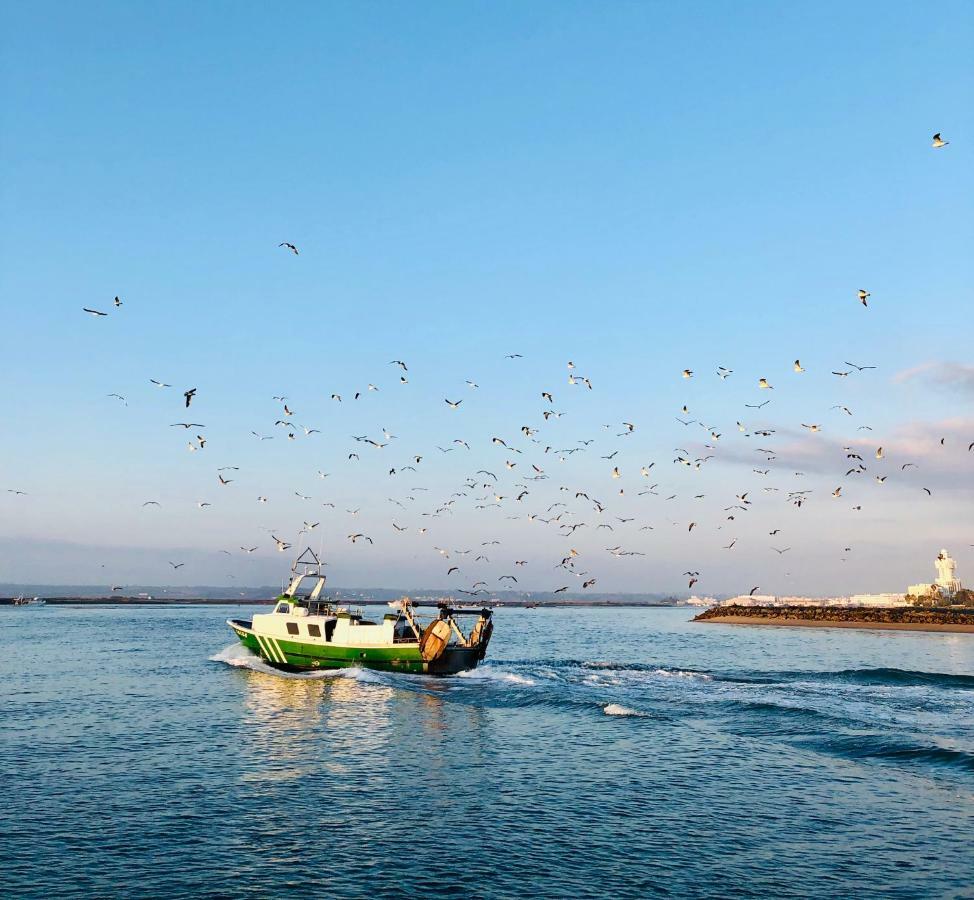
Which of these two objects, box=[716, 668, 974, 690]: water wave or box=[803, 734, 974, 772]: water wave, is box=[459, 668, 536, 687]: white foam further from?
box=[803, 734, 974, 772]: water wave

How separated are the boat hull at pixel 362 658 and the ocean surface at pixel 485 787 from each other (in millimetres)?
1554

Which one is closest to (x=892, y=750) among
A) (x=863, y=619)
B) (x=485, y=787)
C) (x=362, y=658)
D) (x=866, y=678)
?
(x=485, y=787)

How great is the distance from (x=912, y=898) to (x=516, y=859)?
8978 millimetres

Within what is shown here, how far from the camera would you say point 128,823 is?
21.2m

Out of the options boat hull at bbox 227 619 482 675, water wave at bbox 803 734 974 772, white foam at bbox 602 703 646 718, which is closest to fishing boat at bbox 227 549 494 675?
boat hull at bbox 227 619 482 675

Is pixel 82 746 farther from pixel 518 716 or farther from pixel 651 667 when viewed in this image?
pixel 651 667

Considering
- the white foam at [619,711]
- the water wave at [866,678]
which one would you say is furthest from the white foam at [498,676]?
the water wave at [866,678]

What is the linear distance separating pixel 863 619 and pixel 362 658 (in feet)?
406

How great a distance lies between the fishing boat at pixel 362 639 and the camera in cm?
5288

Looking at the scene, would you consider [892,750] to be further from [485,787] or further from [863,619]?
[863,619]

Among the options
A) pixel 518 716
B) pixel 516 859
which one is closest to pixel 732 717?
pixel 518 716

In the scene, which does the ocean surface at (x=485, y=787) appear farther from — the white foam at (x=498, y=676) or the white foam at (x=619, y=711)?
the white foam at (x=498, y=676)

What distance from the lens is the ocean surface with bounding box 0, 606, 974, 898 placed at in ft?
59.0

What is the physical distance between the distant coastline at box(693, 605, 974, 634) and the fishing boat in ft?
372
